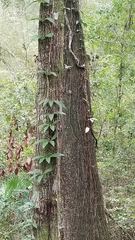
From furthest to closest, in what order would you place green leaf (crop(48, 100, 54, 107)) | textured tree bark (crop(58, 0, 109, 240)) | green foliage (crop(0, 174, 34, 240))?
green foliage (crop(0, 174, 34, 240)) < textured tree bark (crop(58, 0, 109, 240)) < green leaf (crop(48, 100, 54, 107))

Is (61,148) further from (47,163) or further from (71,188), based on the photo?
(71,188)

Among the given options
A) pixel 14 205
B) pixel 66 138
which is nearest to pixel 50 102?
pixel 66 138

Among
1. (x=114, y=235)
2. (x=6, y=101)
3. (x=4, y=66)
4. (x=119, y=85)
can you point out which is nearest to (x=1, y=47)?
(x=4, y=66)

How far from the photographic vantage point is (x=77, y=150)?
8.96ft

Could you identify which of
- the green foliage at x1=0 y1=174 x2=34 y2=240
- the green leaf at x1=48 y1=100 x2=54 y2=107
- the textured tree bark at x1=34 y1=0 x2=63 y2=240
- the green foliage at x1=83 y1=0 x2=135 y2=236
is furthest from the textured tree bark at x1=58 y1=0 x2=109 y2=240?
→ the green foliage at x1=83 y1=0 x2=135 y2=236

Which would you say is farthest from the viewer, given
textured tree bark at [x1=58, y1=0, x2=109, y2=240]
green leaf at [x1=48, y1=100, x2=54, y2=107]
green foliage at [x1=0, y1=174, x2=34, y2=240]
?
green foliage at [x1=0, y1=174, x2=34, y2=240]

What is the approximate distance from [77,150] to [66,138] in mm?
144

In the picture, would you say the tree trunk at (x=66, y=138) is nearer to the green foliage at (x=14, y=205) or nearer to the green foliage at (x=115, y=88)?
the green foliage at (x=14, y=205)

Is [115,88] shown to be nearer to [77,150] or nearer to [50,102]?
[77,150]

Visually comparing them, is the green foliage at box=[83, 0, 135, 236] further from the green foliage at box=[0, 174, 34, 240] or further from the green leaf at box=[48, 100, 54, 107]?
the green leaf at box=[48, 100, 54, 107]

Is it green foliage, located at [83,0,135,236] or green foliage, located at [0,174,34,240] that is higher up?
green foliage, located at [83,0,135,236]

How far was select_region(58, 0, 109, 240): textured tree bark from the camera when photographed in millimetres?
2713

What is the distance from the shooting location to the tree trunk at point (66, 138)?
8.32ft

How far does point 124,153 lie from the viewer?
15.2 ft
